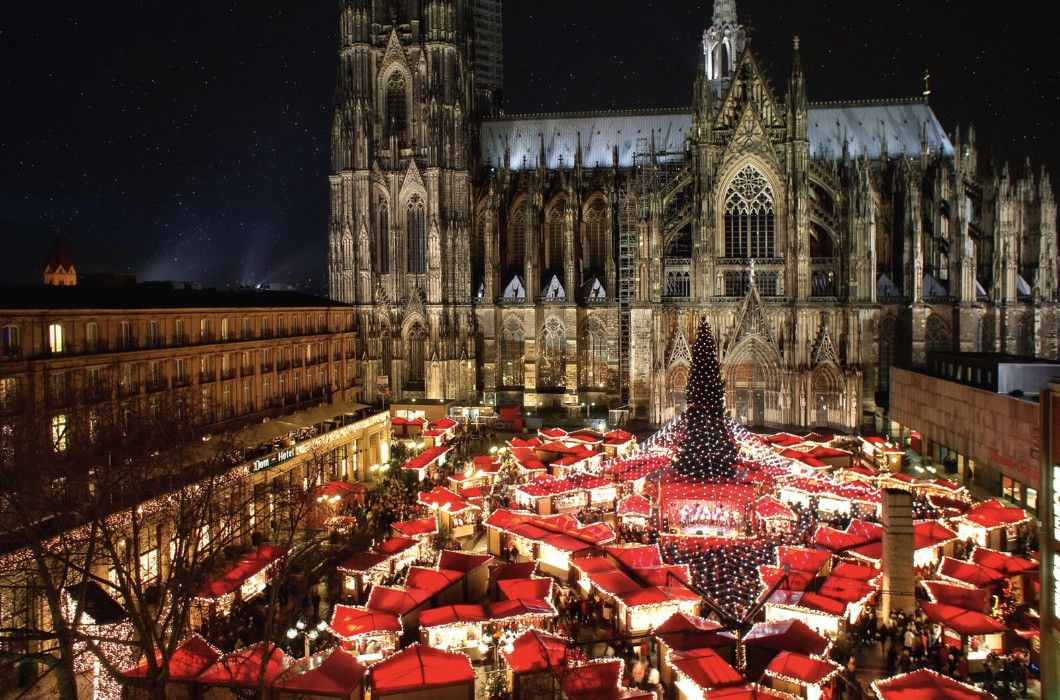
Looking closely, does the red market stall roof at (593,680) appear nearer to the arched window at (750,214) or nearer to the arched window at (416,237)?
the arched window at (750,214)

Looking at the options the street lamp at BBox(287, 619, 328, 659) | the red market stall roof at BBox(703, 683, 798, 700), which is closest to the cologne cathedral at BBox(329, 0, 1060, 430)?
the street lamp at BBox(287, 619, 328, 659)

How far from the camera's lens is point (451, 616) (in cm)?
2042

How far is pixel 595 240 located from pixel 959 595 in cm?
4323

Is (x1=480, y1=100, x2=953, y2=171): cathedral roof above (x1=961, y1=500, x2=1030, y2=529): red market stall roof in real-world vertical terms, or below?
above

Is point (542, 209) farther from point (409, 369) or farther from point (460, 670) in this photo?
point (460, 670)

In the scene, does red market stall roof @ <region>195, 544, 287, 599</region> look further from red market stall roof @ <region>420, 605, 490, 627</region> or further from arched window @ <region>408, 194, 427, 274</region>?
arched window @ <region>408, 194, 427, 274</region>

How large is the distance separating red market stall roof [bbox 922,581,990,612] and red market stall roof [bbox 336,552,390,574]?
15.7 metres

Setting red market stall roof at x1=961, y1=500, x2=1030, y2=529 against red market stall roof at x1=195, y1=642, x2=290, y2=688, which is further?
red market stall roof at x1=961, y1=500, x2=1030, y2=529

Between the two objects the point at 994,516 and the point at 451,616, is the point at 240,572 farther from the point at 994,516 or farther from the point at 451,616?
the point at 994,516

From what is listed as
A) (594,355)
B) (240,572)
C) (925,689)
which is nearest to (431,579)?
(240,572)

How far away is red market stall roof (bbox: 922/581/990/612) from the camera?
68.4ft

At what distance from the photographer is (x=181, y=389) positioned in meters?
34.6

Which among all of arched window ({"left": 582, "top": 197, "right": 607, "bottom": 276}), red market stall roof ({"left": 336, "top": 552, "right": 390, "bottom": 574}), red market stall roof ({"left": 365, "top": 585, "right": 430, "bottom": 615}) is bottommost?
red market stall roof ({"left": 365, "top": 585, "right": 430, "bottom": 615})

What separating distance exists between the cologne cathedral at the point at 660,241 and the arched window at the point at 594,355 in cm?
17
